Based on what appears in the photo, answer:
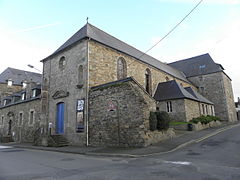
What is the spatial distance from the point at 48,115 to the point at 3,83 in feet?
70.9

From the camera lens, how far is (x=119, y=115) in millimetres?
11594

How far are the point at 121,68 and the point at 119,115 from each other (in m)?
7.27

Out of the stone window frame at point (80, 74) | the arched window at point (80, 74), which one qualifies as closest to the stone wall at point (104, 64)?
the stone window frame at point (80, 74)

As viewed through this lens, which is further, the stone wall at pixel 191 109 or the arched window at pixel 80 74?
the stone wall at pixel 191 109

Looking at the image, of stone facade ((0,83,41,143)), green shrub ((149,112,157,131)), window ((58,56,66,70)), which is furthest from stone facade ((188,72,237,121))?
stone facade ((0,83,41,143))

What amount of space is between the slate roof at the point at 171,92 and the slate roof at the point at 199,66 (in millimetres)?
15745

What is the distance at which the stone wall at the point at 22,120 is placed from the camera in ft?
63.4

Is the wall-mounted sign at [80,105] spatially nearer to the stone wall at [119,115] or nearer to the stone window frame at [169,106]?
the stone wall at [119,115]

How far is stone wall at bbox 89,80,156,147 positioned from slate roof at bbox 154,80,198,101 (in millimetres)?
8275

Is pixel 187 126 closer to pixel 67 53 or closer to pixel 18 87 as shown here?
pixel 67 53

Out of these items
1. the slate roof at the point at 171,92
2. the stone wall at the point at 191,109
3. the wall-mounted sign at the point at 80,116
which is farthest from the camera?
the slate roof at the point at 171,92

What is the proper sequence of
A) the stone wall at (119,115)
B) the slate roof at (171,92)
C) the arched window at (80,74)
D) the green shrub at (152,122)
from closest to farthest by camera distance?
the stone wall at (119,115), the green shrub at (152,122), the arched window at (80,74), the slate roof at (171,92)

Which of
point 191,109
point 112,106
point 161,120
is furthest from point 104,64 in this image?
point 191,109

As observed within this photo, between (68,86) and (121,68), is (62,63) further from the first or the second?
(121,68)
